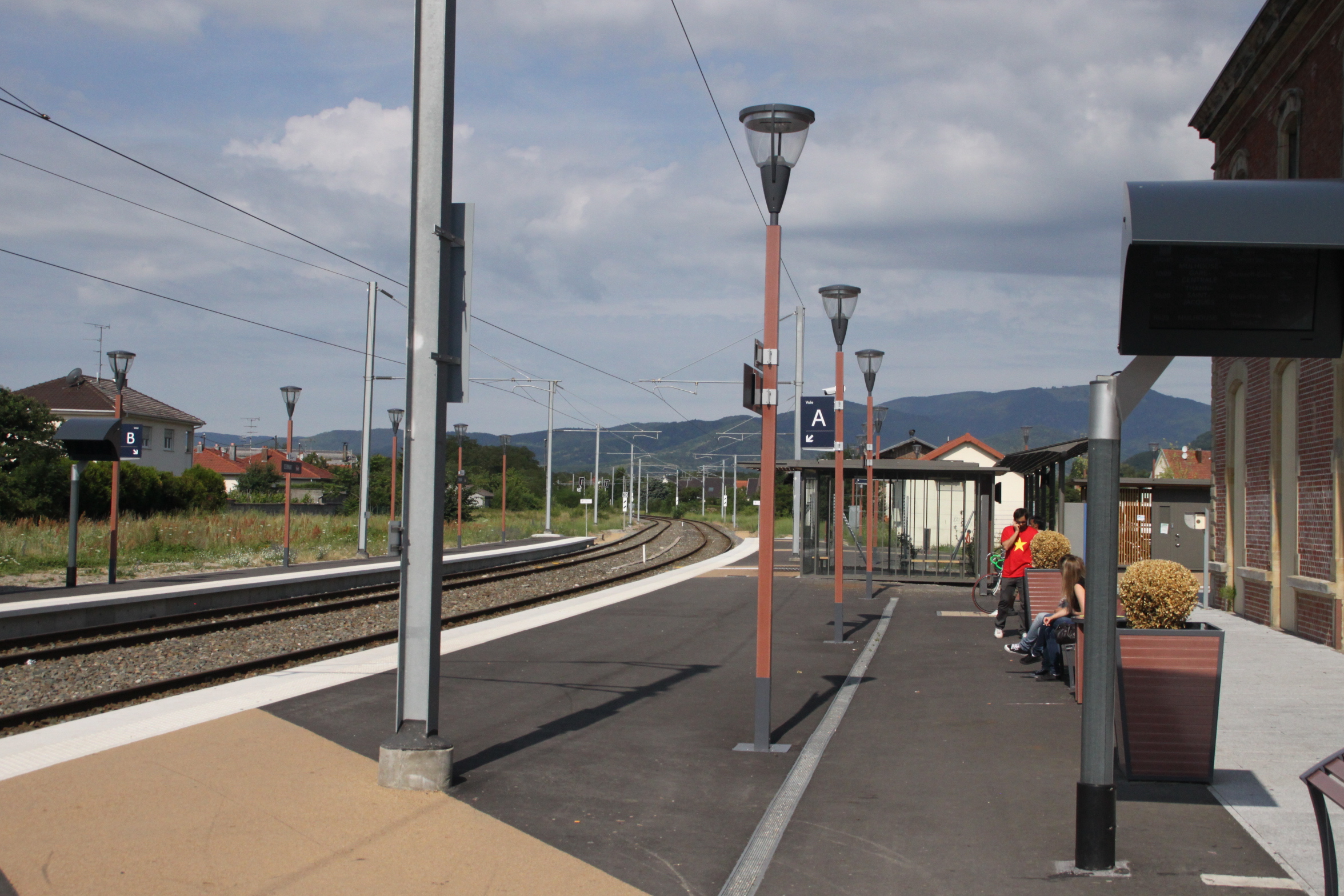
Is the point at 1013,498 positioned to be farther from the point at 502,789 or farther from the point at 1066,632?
the point at 502,789

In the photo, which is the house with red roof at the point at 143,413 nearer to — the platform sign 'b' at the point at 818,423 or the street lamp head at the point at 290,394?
the street lamp head at the point at 290,394

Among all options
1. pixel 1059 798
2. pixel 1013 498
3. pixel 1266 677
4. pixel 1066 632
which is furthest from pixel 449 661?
pixel 1013 498

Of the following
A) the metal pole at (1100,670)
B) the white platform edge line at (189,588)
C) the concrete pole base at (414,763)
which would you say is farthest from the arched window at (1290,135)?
the white platform edge line at (189,588)

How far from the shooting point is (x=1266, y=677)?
10.7 meters

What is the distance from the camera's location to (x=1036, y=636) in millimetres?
10797

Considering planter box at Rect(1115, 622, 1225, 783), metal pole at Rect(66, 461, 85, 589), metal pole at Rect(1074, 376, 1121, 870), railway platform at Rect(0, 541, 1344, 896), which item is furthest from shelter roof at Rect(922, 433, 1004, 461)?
metal pole at Rect(1074, 376, 1121, 870)

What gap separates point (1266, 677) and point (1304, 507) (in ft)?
14.1

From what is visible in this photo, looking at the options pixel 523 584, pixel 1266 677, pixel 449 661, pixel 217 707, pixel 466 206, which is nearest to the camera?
pixel 466 206

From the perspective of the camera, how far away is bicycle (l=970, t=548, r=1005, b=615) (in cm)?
1745

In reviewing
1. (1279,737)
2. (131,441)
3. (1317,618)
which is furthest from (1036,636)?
(131,441)

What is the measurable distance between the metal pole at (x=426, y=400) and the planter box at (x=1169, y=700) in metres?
3.78

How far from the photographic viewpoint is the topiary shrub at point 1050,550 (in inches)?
488

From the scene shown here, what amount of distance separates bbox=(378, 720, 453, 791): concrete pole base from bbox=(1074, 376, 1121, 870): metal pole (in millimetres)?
3306

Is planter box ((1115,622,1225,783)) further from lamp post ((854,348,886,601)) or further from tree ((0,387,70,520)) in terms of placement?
tree ((0,387,70,520))
